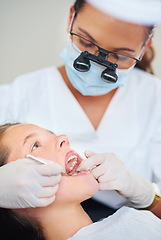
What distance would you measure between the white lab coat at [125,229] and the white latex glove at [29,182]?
232 millimetres

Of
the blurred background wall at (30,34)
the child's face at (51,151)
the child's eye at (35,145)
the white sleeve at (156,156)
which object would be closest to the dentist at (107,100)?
the white sleeve at (156,156)

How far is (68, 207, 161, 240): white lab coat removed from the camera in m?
0.98

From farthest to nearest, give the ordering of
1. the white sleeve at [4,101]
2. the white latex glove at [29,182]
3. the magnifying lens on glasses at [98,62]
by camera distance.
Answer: the white sleeve at [4,101] < the magnifying lens on glasses at [98,62] < the white latex glove at [29,182]

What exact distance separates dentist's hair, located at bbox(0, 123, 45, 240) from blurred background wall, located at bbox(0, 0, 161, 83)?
3.33 ft

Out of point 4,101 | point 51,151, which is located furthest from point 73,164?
point 4,101

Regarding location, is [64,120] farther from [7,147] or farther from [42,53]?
[42,53]

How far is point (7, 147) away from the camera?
1051mm

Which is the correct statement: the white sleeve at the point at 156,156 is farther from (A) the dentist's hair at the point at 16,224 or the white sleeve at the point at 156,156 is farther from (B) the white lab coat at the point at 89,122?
(A) the dentist's hair at the point at 16,224

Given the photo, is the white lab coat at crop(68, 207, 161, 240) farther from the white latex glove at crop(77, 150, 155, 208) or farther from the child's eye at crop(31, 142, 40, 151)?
the child's eye at crop(31, 142, 40, 151)

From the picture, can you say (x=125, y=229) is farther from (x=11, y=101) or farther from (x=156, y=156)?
(x=11, y=101)

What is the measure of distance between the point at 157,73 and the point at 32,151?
63.2 inches

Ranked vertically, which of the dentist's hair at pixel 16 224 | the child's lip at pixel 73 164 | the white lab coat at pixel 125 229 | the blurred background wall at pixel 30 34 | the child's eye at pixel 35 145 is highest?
the blurred background wall at pixel 30 34

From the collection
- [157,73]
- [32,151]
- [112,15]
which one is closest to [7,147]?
[32,151]

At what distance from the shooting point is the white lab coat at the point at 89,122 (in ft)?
4.76
